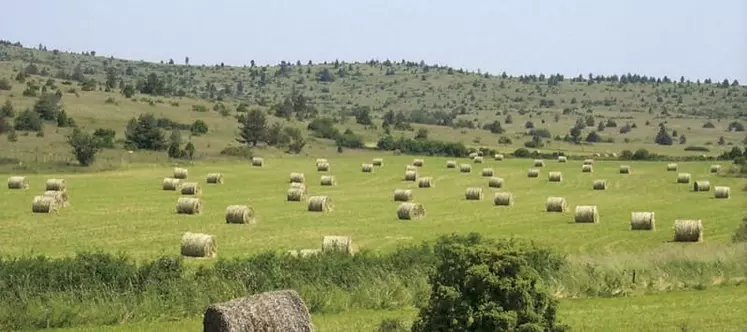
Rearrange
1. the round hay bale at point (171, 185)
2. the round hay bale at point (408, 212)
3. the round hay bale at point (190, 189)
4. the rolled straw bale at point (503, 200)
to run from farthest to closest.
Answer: the round hay bale at point (171, 185), the round hay bale at point (190, 189), the rolled straw bale at point (503, 200), the round hay bale at point (408, 212)

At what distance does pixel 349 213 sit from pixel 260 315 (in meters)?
30.4

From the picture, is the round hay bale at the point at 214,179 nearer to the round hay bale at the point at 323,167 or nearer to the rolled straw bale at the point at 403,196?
the round hay bale at the point at 323,167

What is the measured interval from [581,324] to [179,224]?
71.9 ft

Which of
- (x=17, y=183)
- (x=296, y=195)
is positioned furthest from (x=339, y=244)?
(x=17, y=183)

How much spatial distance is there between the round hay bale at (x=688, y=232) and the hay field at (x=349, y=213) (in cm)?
69

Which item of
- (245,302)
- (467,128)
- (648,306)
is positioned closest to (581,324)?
(648,306)

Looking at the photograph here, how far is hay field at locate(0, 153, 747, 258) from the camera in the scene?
34.0 m

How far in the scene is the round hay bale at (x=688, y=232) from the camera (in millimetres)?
35062

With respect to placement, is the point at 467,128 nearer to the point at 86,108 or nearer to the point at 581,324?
the point at 86,108

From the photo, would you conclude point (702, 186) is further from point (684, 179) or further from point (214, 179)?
point (214, 179)

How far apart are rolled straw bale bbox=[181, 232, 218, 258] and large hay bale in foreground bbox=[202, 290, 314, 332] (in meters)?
15.5

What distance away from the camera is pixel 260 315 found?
14.5 metres

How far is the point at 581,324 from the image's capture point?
66.3 feet

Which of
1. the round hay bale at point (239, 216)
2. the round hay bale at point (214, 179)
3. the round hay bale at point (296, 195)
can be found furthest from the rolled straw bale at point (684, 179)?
the round hay bale at point (239, 216)
